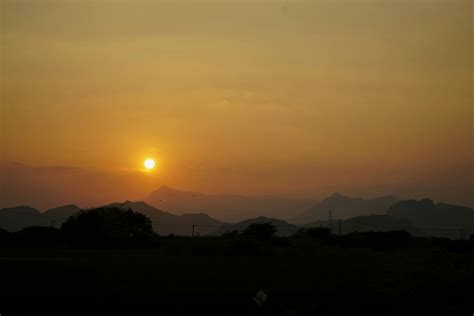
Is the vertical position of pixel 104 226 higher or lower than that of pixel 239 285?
higher

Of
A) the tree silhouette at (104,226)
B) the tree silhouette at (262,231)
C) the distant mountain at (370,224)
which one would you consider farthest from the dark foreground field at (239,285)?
the distant mountain at (370,224)

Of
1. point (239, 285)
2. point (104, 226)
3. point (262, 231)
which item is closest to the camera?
point (239, 285)

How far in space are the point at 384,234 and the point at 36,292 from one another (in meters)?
49.3

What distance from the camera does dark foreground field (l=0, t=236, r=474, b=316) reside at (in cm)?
2008

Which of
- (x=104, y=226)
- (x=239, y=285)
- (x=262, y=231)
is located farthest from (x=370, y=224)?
(x=239, y=285)

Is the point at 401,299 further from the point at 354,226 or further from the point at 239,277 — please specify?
the point at 354,226

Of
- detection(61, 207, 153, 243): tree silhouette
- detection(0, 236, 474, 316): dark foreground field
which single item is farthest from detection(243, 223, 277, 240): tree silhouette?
detection(0, 236, 474, 316): dark foreground field

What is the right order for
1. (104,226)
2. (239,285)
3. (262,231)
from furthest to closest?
(262,231), (104,226), (239,285)

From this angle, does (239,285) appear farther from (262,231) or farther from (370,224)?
(370,224)

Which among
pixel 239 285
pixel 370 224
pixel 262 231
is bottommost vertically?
pixel 239 285

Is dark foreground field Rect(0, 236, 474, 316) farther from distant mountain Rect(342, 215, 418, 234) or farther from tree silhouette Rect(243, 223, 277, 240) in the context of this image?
distant mountain Rect(342, 215, 418, 234)

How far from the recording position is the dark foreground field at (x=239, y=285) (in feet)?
65.9

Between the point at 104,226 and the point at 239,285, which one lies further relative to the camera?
the point at 104,226

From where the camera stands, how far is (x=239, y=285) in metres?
25.0
